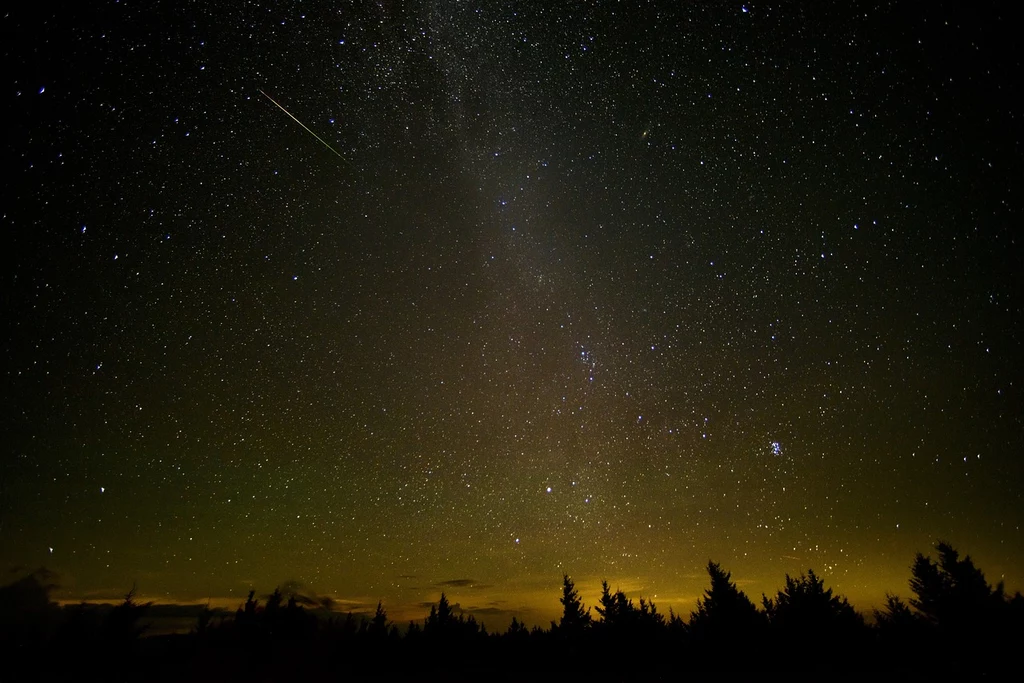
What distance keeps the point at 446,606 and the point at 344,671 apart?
1130cm

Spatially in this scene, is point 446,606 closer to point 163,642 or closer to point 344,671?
point 344,671

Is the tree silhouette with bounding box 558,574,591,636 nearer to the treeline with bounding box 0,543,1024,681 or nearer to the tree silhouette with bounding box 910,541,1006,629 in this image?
the treeline with bounding box 0,543,1024,681

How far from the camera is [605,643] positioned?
28.4 m

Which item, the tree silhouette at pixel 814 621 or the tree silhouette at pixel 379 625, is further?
the tree silhouette at pixel 379 625

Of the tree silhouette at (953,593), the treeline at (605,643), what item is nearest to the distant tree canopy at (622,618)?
the treeline at (605,643)

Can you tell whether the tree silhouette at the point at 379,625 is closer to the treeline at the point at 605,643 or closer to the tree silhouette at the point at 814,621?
the treeline at the point at 605,643

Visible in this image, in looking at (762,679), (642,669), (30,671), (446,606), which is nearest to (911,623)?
(762,679)

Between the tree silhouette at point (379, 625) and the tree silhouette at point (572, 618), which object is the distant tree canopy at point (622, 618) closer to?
the tree silhouette at point (572, 618)

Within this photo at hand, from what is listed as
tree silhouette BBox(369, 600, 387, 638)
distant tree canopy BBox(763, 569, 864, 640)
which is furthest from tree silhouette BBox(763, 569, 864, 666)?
tree silhouette BBox(369, 600, 387, 638)

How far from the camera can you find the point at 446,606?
153ft

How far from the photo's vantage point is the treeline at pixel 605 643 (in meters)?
19.3

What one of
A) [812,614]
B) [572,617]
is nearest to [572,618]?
[572,617]

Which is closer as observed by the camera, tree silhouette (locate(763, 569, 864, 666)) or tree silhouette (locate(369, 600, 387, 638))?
tree silhouette (locate(763, 569, 864, 666))

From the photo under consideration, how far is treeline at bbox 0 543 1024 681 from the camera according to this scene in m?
19.3
